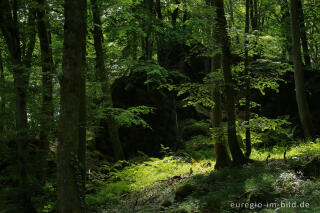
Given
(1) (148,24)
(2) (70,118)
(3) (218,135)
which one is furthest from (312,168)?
(1) (148,24)

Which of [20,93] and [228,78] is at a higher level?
[228,78]

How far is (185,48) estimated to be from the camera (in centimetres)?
1797

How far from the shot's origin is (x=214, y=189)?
6699 mm

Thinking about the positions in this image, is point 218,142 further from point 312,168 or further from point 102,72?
point 102,72

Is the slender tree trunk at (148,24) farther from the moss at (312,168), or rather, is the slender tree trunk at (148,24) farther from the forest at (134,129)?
the moss at (312,168)

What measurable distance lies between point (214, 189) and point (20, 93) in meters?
5.71

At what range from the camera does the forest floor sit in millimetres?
5164

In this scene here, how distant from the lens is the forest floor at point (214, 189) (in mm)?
5164

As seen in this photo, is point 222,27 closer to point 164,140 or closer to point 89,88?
point 89,88

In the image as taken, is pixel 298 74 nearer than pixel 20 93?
No

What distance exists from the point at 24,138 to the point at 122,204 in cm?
335

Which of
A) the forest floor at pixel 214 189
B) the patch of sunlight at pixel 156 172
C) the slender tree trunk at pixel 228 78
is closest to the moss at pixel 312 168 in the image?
the forest floor at pixel 214 189

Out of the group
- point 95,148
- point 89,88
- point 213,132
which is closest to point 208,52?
point 213,132

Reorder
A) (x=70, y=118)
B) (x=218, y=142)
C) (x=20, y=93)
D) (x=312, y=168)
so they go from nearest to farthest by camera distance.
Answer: (x=70, y=118) < (x=312, y=168) < (x=20, y=93) < (x=218, y=142)
